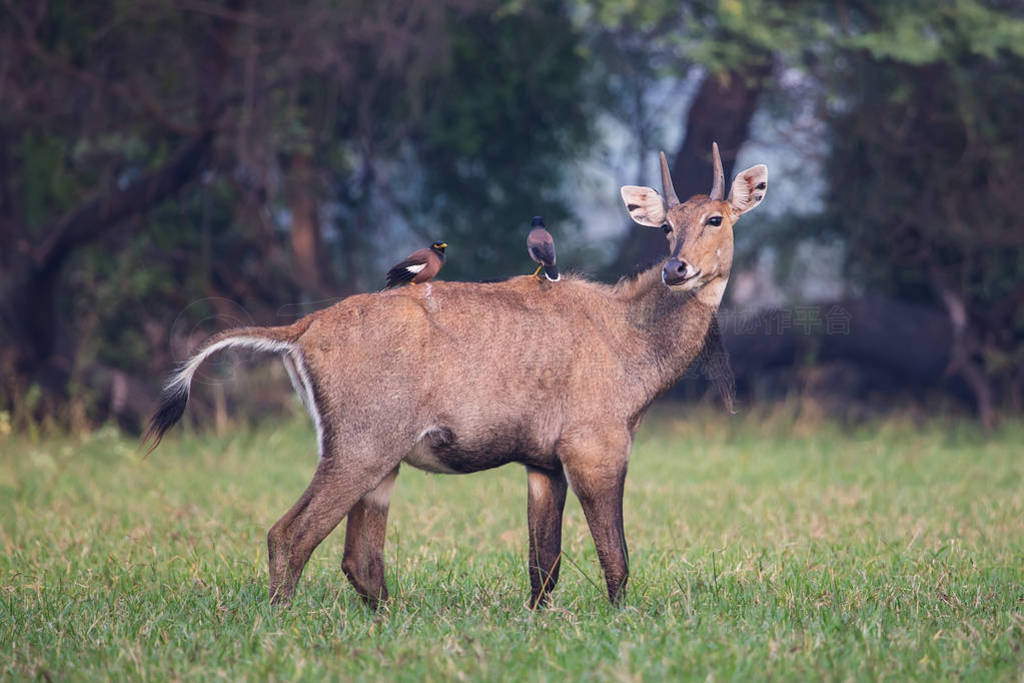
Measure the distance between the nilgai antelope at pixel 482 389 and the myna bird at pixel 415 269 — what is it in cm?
36

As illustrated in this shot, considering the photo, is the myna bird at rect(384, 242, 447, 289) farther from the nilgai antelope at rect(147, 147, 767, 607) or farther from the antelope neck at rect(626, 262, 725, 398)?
the antelope neck at rect(626, 262, 725, 398)

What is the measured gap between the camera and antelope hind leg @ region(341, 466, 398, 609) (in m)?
5.61

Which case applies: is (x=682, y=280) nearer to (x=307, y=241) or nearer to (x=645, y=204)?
(x=645, y=204)

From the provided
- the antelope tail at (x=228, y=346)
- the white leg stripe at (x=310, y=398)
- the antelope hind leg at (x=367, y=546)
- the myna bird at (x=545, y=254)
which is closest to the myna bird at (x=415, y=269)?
the myna bird at (x=545, y=254)

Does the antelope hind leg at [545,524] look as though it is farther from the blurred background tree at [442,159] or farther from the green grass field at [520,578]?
the blurred background tree at [442,159]

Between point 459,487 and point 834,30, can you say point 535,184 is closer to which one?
point 834,30

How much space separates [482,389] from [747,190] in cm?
184

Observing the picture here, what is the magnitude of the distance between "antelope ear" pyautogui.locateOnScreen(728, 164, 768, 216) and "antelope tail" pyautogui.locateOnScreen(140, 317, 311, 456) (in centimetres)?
223

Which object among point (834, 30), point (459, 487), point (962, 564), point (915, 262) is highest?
point (834, 30)

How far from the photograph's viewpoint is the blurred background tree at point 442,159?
12852 millimetres

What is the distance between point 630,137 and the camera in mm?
21500

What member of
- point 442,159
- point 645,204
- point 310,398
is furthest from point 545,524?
point 442,159

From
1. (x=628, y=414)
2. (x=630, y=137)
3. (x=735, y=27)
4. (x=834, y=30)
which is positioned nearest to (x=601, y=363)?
(x=628, y=414)

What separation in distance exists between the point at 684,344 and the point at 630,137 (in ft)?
53.1
